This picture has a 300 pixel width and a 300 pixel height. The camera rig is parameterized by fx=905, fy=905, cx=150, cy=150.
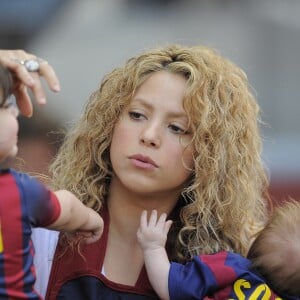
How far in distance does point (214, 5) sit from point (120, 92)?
12.2ft

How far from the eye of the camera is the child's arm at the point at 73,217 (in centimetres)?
208

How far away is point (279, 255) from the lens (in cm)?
249

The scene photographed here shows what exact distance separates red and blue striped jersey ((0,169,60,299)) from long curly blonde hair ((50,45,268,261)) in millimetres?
674

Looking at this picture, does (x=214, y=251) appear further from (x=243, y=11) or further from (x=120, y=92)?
(x=243, y=11)

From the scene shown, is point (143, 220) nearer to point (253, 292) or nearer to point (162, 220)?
point (162, 220)

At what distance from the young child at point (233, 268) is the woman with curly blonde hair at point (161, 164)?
10cm

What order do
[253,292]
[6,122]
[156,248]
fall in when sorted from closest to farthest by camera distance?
[6,122], [253,292], [156,248]

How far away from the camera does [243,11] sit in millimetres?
6348

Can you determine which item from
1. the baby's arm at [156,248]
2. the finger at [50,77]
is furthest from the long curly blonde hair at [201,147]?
the finger at [50,77]

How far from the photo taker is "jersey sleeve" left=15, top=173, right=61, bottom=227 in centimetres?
197

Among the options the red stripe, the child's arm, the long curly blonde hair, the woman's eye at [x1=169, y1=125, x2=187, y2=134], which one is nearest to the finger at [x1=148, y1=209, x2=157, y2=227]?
the long curly blonde hair

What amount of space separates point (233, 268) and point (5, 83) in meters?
0.87

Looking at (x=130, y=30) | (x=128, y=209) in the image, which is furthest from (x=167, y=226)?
(x=130, y=30)

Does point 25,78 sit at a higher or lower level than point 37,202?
higher
